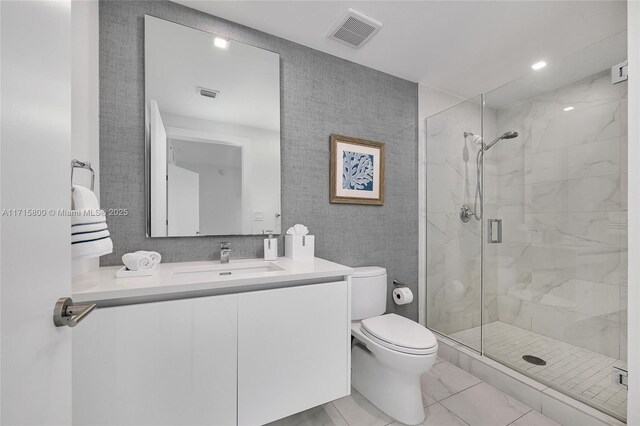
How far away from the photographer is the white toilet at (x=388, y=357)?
4.74 feet

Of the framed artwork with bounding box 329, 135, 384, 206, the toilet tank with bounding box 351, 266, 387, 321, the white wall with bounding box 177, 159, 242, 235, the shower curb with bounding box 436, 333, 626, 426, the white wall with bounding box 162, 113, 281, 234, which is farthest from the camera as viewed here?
the framed artwork with bounding box 329, 135, 384, 206

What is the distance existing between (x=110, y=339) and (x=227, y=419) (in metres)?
0.56

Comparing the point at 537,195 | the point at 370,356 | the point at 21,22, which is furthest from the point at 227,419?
the point at 537,195

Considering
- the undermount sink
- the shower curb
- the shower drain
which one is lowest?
the shower curb

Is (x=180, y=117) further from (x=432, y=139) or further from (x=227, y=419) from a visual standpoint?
(x=432, y=139)

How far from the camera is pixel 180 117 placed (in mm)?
1567

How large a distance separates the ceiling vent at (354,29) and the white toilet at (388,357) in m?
1.56

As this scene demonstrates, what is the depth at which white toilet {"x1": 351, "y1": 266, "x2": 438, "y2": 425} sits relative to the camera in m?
1.44

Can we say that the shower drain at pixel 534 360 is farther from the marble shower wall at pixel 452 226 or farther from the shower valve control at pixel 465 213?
the shower valve control at pixel 465 213

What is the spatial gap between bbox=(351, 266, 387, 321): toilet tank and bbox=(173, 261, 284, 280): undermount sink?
634 mm

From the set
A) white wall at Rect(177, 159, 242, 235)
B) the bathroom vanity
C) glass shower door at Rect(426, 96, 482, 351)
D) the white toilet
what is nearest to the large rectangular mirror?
white wall at Rect(177, 159, 242, 235)

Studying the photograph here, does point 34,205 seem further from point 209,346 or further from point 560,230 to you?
point 560,230

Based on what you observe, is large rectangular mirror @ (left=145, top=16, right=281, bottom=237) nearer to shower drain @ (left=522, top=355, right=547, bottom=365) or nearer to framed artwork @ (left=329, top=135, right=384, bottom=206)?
framed artwork @ (left=329, top=135, right=384, bottom=206)

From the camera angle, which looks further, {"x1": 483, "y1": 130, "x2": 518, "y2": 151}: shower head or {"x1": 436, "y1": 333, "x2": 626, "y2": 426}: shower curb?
{"x1": 483, "y1": 130, "x2": 518, "y2": 151}: shower head
